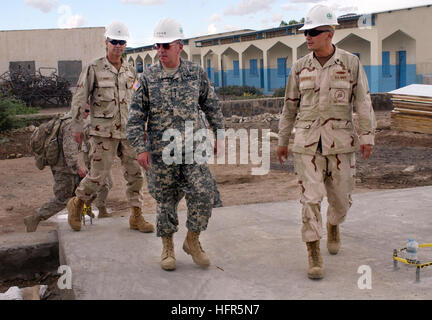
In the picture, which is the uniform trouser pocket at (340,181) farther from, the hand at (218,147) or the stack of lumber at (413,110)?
the stack of lumber at (413,110)

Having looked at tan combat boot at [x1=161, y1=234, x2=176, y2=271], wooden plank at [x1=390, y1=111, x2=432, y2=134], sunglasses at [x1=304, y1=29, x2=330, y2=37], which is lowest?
tan combat boot at [x1=161, y1=234, x2=176, y2=271]

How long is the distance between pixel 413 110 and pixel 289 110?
11743 millimetres

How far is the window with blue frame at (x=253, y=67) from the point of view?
3691 cm

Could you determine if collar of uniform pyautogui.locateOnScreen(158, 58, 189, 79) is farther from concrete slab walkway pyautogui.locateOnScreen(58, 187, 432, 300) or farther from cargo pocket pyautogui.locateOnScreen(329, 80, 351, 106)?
concrete slab walkway pyautogui.locateOnScreen(58, 187, 432, 300)

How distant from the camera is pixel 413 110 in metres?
15.2

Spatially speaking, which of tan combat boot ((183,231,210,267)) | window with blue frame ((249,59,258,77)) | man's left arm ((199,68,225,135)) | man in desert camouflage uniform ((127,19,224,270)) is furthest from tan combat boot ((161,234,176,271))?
window with blue frame ((249,59,258,77))

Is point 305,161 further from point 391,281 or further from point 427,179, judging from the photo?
point 427,179

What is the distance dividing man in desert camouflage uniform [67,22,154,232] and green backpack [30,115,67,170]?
977 mm

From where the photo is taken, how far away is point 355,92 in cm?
426

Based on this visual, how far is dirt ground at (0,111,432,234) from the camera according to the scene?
28.5 ft

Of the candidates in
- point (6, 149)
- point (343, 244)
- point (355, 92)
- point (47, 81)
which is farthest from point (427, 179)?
point (47, 81)

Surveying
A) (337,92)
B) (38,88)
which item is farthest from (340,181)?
(38,88)

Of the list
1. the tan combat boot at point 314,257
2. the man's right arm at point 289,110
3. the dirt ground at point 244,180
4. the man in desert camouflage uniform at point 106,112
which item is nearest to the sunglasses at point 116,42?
the man in desert camouflage uniform at point 106,112
